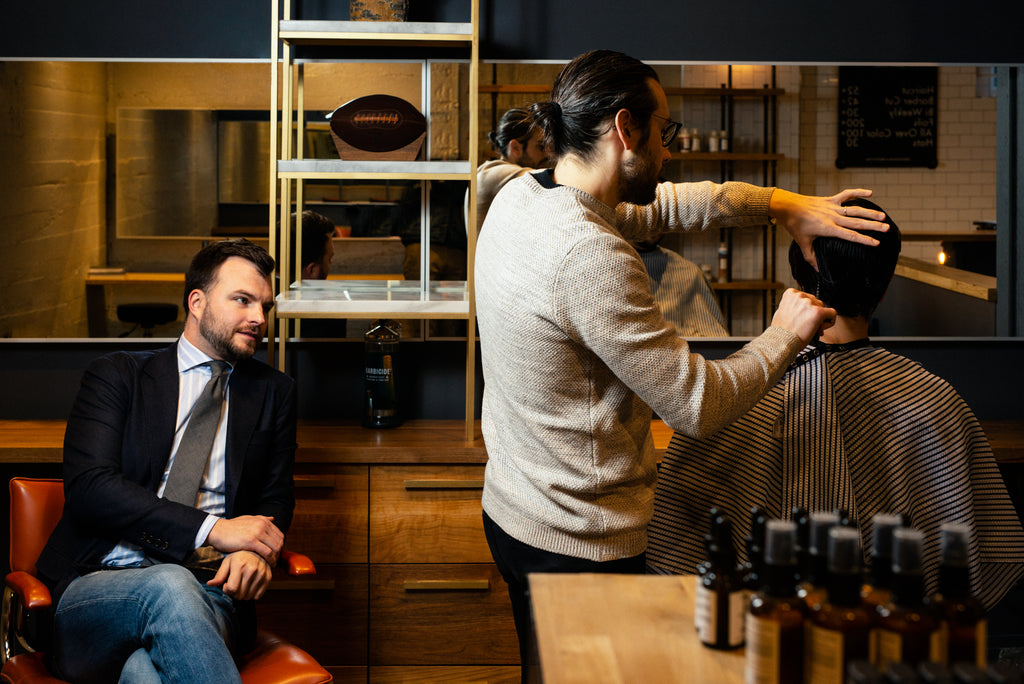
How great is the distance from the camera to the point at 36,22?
10.4 ft

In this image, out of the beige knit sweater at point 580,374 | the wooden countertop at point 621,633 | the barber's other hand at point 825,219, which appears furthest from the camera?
the barber's other hand at point 825,219

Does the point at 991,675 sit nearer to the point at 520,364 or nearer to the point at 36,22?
the point at 520,364

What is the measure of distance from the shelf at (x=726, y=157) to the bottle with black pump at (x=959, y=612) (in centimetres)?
228

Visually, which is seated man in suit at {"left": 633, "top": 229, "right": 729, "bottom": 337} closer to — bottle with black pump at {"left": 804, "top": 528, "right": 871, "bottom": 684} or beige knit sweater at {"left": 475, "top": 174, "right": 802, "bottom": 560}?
beige knit sweater at {"left": 475, "top": 174, "right": 802, "bottom": 560}

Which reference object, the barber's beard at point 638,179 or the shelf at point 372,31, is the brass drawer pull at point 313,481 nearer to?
the shelf at point 372,31

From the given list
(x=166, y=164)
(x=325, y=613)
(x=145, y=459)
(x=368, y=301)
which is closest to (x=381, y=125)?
(x=368, y=301)

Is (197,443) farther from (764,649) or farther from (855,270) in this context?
(764,649)

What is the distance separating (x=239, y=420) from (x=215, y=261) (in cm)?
42

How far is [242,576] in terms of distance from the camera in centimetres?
219

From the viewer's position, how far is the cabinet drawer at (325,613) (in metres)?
2.84

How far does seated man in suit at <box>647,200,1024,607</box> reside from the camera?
190 centimetres

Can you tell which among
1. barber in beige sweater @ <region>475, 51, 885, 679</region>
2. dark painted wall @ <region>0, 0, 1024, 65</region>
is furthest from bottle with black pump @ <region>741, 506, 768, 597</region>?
dark painted wall @ <region>0, 0, 1024, 65</region>

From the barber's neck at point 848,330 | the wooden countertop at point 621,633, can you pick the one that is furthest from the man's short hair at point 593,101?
the wooden countertop at point 621,633

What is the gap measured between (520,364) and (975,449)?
0.98 metres
